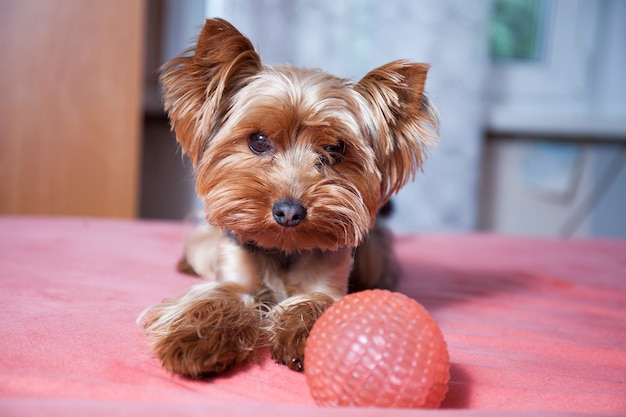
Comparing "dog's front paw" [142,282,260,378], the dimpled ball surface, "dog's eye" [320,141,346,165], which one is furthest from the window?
the dimpled ball surface

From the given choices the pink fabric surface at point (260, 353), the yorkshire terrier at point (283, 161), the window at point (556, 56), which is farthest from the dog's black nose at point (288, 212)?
the window at point (556, 56)

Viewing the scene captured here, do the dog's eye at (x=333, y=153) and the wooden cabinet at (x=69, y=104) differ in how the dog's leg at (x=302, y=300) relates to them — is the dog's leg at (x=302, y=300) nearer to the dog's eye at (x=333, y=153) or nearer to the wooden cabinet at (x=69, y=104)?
the dog's eye at (x=333, y=153)

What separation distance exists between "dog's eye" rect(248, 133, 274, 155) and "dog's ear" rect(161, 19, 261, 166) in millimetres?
136

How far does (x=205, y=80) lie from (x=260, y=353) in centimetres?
78

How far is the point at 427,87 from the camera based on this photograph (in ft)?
13.1

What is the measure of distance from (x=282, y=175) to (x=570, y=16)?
3.72m

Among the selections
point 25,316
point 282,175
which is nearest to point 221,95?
point 282,175

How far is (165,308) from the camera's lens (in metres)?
1.54

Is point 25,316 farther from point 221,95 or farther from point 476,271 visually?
point 476,271

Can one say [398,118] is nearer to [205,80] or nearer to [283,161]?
[283,161]

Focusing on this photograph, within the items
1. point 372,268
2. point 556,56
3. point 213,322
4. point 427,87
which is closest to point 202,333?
point 213,322

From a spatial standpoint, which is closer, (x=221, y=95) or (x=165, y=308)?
(x=165, y=308)

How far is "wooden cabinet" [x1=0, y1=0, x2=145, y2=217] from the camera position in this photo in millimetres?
3678

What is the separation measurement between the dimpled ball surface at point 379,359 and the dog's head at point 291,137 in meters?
0.45
